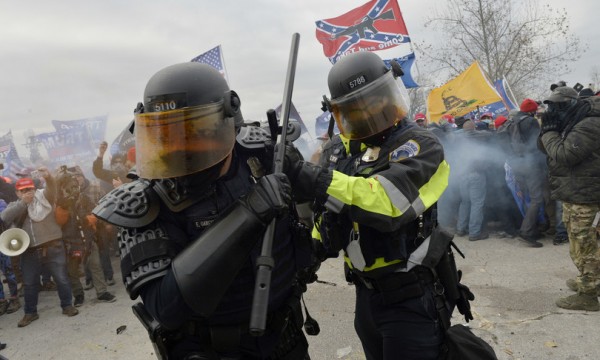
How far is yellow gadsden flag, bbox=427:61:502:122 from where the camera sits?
26.0 feet

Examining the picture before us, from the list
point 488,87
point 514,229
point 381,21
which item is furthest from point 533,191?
point 381,21

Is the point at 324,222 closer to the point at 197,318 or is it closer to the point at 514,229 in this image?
the point at 197,318

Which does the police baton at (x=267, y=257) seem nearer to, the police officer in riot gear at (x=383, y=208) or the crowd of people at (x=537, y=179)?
the police officer in riot gear at (x=383, y=208)

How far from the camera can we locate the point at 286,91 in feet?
5.71

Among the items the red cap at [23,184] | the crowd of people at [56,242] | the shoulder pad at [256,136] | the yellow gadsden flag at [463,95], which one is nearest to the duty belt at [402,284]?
the shoulder pad at [256,136]

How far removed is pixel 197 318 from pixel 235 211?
1.78 ft

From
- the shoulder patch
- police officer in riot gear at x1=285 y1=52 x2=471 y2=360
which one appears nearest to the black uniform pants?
police officer in riot gear at x1=285 y1=52 x2=471 y2=360

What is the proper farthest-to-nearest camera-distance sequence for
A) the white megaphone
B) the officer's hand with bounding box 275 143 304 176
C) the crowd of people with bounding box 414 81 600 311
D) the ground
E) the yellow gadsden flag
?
the yellow gadsden flag, the white megaphone, the crowd of people with bounding box 414 81 600 311, the ground, the officer's hand with bounding box 275 143 304 176

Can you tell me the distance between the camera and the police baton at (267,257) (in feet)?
4.18

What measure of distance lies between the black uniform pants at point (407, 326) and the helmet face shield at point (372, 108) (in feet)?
2.76

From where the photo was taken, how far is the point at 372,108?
2.16 meters

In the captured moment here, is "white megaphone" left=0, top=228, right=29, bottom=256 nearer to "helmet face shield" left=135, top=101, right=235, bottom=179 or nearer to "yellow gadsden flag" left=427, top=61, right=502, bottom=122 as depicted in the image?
"helmet face shield" left=135, top=101, right=235, bottom=179

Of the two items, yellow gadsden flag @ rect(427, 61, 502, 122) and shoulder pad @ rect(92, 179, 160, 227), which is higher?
shoulder pad @ rect(92, 179, 160, 227)

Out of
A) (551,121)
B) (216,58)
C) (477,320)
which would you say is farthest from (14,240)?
(551,121)
